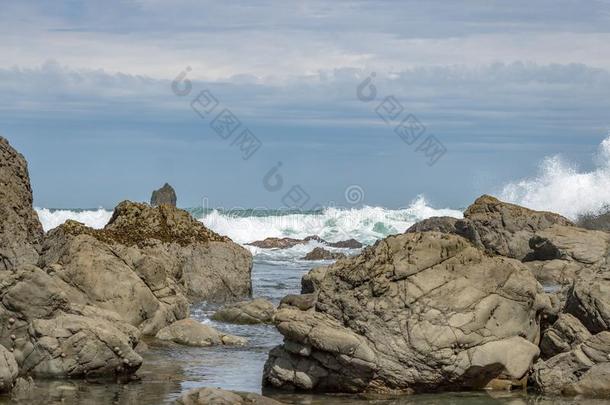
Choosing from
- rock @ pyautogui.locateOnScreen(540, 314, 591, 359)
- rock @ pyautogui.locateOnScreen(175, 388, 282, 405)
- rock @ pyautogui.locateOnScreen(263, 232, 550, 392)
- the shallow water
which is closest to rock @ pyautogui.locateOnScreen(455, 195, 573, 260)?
the shallow water

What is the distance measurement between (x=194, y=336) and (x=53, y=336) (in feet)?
13.8

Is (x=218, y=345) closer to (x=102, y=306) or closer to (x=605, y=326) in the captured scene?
(x=102, y=306)

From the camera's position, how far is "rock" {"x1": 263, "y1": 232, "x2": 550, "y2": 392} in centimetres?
1339

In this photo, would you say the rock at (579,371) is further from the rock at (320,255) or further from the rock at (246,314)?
the rock at (320,255)

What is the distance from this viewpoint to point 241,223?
61.3 metres

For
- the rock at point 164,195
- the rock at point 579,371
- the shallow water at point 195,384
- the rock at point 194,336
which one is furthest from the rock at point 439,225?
the rock at point 579,371

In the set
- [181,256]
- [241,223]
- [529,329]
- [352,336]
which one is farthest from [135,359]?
[241,223]

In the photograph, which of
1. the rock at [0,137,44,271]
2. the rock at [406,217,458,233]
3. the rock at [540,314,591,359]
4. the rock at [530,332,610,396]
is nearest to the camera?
the rock at [530,332,610,396]

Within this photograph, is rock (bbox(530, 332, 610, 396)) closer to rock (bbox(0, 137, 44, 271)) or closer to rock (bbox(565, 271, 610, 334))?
rock (bbox(565, 271, 610, 334))

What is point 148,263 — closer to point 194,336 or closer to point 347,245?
point 194,336

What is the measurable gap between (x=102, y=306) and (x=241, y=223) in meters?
43.6

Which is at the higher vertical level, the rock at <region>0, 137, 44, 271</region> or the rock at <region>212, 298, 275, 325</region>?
the rock at <region>0, 137, 44, 271</region>

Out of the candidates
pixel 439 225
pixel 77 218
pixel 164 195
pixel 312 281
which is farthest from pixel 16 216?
pixel 77 218

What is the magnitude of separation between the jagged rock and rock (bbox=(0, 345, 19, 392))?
A: 972 millimetres
